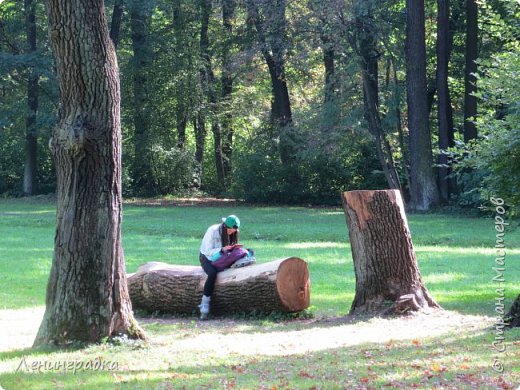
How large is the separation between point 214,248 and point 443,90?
2580 centimetres

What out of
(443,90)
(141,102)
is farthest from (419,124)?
(141,102)

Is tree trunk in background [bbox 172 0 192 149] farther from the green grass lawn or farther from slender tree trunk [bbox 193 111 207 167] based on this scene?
the green grass lawn

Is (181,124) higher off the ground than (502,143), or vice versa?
(181,124)

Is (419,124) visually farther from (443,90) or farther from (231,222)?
(231,222)

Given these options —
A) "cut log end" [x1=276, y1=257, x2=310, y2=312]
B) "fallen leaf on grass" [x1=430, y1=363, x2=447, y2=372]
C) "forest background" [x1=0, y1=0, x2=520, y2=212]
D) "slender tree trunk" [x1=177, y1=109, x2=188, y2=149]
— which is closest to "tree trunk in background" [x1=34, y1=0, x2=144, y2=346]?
"cut log end" [x1=276, y1=257, x2=310, y2=312]

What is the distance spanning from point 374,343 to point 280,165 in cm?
3316

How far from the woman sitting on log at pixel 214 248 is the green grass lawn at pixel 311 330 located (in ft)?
1.52

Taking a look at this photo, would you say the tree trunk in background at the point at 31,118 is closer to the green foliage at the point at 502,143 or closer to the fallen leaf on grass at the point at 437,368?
the green foliage at the point at 502,143

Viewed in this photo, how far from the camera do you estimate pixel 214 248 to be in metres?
12.9

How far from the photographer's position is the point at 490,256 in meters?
20.5

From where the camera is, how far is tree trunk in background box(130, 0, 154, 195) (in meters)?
47.0

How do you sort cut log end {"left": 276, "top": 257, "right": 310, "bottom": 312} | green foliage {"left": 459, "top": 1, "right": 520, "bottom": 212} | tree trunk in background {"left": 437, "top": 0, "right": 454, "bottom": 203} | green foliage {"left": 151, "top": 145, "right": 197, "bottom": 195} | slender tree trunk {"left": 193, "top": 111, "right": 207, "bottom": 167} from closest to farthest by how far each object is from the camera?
green foliage {"left": 459, "top": 1, "right": 520, "bottom": 212} → cut log end {"left": 276, "top": 257, "right": 310, "bottom": 312} → tree trunk in background {"left": 437, "top": 0, "right": 454, "bottom": 203} → green foliage {"left": 151, "top": 145, "right": 197, "bottom": 195} → slender tree trunk {"left": 193, "top": 111, "right": 207, "bottom": 167}

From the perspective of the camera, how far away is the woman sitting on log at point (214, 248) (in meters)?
12.6

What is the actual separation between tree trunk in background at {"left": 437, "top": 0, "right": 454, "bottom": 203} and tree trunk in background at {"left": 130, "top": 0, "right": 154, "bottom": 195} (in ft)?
59.0
